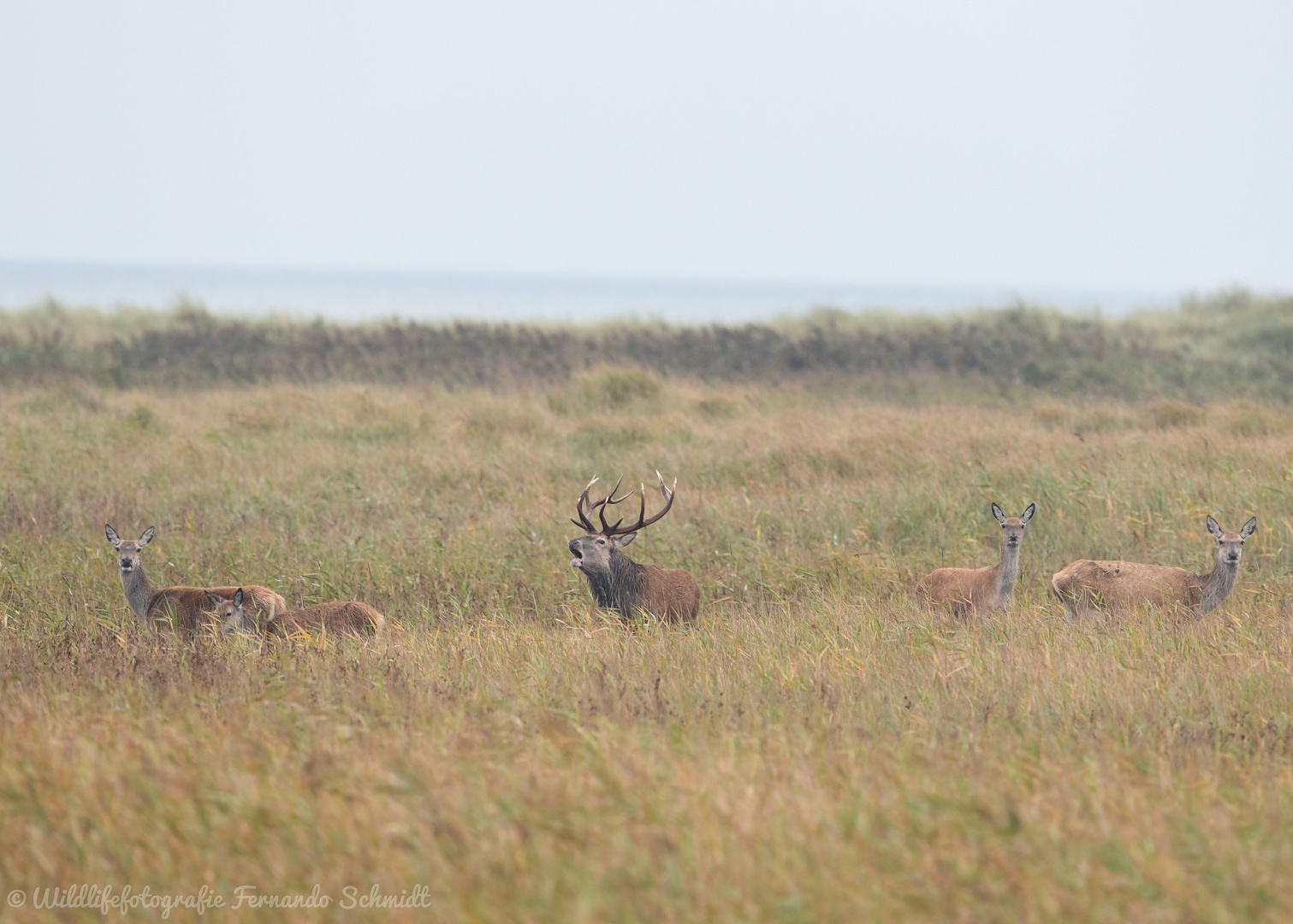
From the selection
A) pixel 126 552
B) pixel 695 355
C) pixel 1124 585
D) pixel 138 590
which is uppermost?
pixel 695 355

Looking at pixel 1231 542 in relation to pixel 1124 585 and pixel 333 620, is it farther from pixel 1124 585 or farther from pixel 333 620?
pixel 333 620

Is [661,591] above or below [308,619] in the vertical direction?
above

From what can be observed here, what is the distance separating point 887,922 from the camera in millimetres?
3486

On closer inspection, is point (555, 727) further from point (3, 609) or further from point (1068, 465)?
point (1068, 465)

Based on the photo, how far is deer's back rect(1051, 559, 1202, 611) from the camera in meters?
7.69

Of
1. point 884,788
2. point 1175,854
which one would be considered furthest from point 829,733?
point 1175,854

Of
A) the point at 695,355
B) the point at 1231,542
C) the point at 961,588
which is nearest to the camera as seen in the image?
the point at 1231,542

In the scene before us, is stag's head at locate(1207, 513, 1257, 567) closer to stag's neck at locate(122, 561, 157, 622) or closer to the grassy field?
the grassy field

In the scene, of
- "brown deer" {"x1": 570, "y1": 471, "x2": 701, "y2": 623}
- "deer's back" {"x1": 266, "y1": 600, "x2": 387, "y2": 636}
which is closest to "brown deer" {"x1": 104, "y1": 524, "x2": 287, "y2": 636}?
"deer's back" {"x1": 266, "y1": 600, "x2": 387, "y2": 636}

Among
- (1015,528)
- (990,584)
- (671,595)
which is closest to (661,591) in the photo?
(671,595)

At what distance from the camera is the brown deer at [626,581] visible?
25.5ft

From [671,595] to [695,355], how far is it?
54.8 ft

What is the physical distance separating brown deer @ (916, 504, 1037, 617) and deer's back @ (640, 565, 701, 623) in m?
1.58

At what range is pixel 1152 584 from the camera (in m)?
7.78
